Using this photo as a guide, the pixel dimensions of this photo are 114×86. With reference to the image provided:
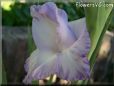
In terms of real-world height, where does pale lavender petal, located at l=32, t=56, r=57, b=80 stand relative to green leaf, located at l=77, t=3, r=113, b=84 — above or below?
below

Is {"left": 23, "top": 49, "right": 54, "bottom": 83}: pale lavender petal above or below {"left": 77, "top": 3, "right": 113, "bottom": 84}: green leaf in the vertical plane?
below

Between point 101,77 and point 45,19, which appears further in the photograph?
point 101,77

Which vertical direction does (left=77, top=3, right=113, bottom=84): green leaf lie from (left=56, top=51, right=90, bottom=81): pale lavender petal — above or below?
above

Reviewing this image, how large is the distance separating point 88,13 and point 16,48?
1061mm

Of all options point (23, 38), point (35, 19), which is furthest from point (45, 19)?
point (23, 38)

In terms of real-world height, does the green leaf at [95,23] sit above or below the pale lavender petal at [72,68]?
above

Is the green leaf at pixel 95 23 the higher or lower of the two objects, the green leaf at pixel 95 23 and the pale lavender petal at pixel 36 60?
the higher

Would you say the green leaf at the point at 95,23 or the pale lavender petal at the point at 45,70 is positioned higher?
the green leaf at the point at 95,23

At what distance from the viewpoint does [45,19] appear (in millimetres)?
543

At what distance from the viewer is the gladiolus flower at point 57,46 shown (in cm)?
53

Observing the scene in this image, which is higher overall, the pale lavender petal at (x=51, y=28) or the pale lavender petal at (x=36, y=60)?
the pale lavender petal at (x=51, y=28)

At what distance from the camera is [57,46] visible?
1.77 feet

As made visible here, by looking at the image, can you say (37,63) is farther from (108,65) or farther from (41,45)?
(108,65)

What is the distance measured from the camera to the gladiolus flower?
53 centimetres
